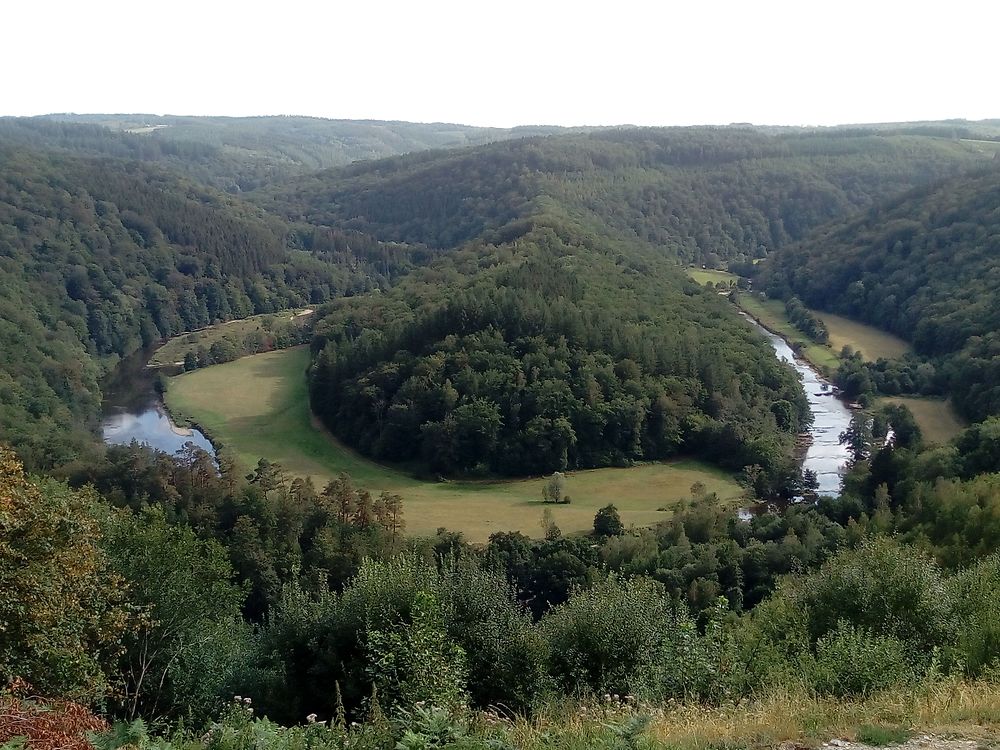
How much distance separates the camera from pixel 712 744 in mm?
11289

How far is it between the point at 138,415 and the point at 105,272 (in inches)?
1842

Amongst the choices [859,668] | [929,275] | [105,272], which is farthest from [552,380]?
[105,272]

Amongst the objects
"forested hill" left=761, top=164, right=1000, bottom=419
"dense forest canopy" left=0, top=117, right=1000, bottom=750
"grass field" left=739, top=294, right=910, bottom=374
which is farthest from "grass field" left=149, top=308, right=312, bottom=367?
"forested hill" left=761, top=164, right=1000, bottom=419

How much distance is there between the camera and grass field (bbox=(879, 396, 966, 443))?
211ft

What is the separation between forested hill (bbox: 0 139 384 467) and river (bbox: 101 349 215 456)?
7.00 ft

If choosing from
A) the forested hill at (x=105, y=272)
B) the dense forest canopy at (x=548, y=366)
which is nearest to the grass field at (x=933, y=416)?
the dense forest canopy at (x=548, y=366)

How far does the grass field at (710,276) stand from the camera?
13219 cm

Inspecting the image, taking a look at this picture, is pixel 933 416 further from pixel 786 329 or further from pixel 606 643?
pixel 606 643

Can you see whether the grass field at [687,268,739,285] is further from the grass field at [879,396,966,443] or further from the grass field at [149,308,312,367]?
the grass field at [149,308,312,367]

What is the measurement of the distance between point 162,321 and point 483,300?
61.0m

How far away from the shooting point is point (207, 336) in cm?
11575

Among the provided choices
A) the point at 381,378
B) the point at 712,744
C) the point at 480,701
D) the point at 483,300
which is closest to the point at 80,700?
the point at 480,701

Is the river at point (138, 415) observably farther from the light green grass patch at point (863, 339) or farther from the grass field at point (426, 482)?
the light green grass patch at point (863, 339)

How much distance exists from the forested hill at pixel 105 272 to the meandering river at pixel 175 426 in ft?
8.51
